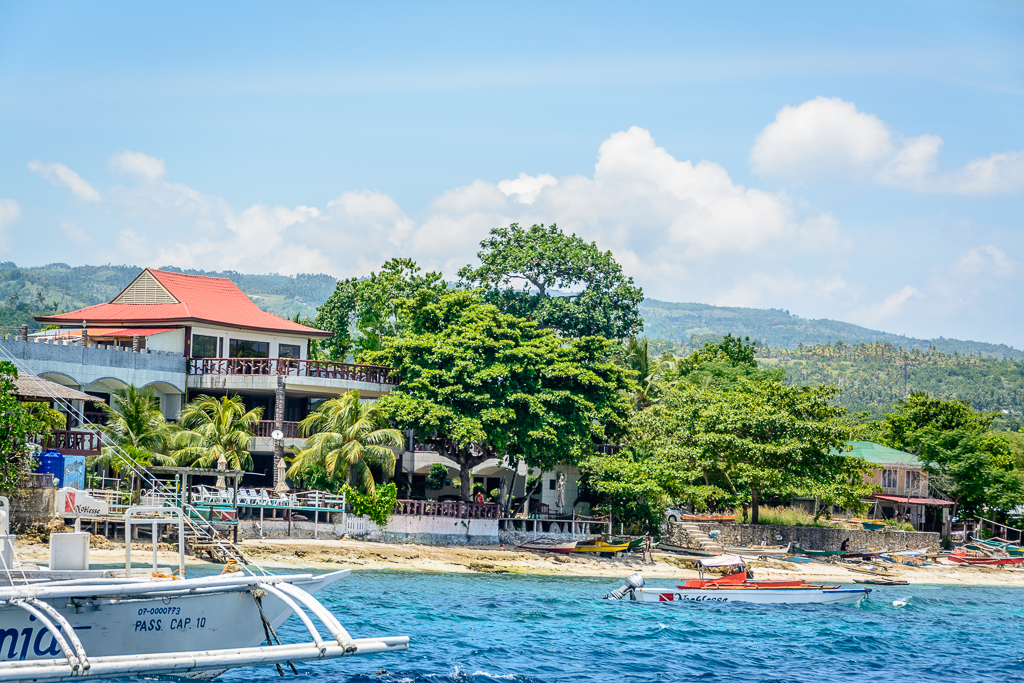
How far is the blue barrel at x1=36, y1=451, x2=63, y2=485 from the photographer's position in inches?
1359

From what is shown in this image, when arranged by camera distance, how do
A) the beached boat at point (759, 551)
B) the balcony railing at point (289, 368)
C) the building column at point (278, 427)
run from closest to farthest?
the building column at point (278, 427) → the balcony railing at point (289, 368) → the beached boat at point (759, 551)

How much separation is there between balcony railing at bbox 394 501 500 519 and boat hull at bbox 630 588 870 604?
10954 mm

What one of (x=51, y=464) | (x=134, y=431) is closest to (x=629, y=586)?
(x=51, y=464)

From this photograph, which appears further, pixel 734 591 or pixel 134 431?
pixel 134 431

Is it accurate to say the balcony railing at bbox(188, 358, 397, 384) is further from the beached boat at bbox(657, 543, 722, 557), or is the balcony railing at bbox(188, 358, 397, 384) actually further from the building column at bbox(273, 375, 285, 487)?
the beached boat at bbox(657, 543, 722, 557)

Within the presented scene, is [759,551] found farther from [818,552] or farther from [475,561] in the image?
[475,561]

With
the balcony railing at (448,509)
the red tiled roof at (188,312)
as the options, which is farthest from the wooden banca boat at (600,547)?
the red tiled roof at (188,312)

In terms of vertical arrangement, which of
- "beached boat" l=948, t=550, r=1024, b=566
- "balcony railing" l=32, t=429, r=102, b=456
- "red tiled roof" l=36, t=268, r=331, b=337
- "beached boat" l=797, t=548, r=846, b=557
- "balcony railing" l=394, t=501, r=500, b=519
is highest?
"red tiled roof" l=36, t=268, r=331, b=337

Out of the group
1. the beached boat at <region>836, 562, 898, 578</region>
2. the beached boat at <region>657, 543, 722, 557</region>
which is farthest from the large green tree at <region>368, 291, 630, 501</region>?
the beached boat at <region>836, 562, 898, 578</region>

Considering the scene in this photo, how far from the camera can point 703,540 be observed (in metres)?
A: 47.8

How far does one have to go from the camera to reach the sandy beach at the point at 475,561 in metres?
34.2

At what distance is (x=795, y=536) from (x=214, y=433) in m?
27.1

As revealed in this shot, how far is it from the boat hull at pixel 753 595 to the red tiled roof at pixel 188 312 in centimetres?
2231

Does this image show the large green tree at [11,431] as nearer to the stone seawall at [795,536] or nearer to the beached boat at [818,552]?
the stone seawall at [795,536]
